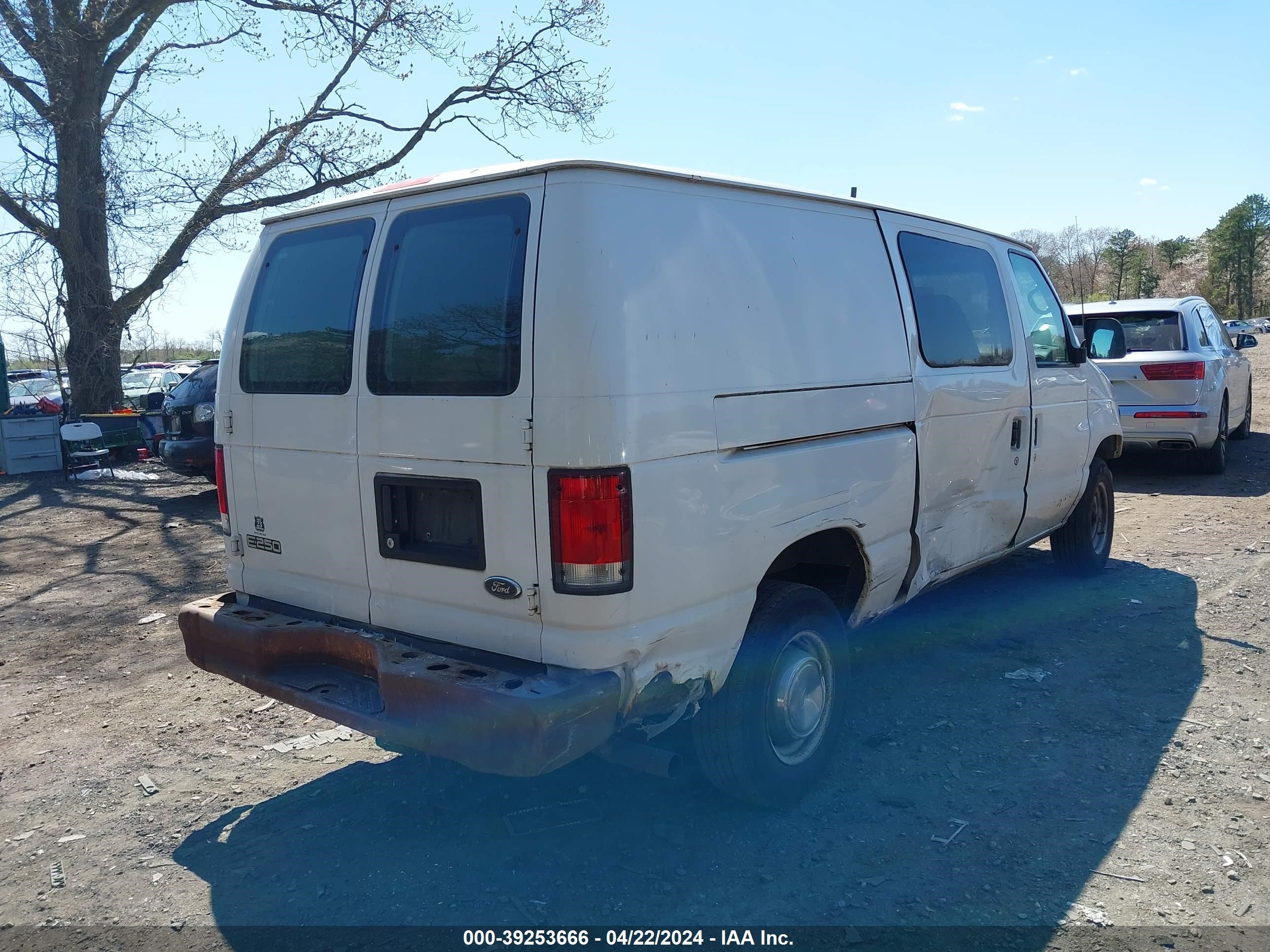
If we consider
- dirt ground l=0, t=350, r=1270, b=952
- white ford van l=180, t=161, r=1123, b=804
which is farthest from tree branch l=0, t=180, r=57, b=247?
white ford van l=180, t=161, r=1123, b=804

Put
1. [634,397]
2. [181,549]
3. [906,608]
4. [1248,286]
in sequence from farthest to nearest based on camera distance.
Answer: [1248,286] < [181,549] < [906,608] < [634,397]

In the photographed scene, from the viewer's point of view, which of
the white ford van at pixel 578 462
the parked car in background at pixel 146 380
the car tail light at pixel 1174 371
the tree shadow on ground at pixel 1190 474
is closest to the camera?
the white ford van at pixel 578 462

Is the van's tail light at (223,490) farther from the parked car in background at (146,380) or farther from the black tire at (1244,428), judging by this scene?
the parked car in background at (146,380)

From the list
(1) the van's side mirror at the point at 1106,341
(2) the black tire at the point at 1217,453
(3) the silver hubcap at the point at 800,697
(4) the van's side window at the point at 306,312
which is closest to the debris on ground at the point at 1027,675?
(3) the silver hubcap at the point at 800,697

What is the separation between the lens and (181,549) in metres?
8.71

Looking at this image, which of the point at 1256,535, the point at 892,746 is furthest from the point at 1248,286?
the point at 892,746

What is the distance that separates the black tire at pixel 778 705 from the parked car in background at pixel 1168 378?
736 cm

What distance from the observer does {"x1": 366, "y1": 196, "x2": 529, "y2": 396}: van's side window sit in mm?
3033

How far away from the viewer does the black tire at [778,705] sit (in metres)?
3.34

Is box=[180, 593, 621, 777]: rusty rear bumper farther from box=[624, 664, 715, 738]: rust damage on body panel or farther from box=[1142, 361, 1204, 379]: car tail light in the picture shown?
box=[1142, 361, 1204, 379]: car tail light

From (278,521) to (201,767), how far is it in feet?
4.25

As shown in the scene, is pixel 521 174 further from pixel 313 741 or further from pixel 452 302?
pixel 313 741

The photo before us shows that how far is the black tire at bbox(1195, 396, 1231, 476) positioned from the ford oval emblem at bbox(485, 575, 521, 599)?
961 centimetres

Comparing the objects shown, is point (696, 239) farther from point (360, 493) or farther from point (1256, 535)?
point (1256, 535)
